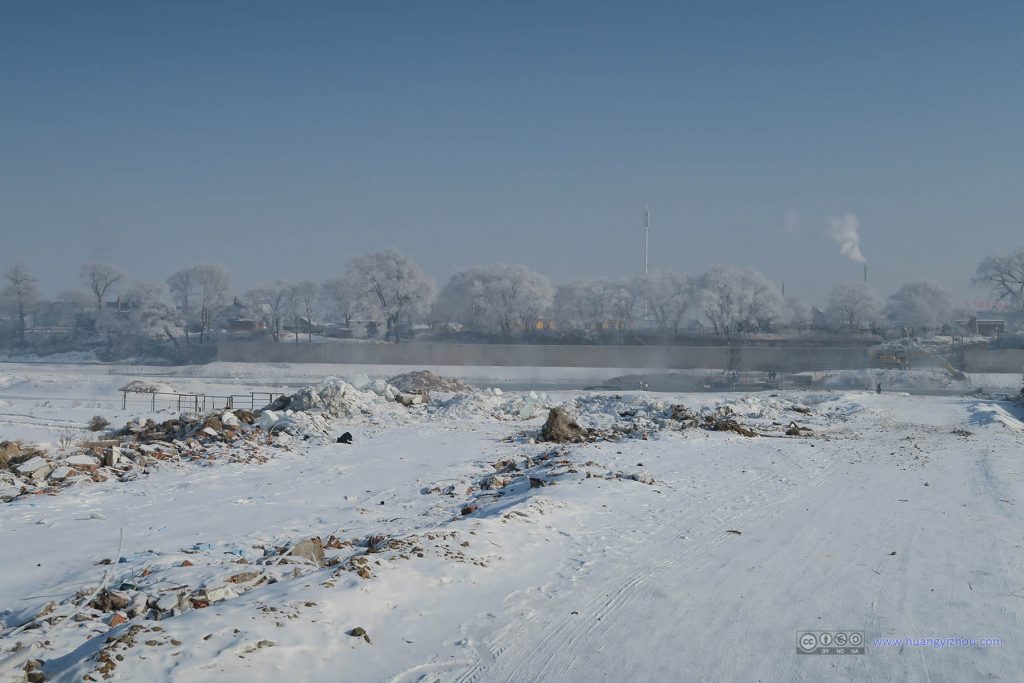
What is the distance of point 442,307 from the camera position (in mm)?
93875

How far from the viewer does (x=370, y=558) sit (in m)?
7.16

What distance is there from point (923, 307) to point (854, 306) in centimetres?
740

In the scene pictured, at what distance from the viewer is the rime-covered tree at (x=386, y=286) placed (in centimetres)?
8462

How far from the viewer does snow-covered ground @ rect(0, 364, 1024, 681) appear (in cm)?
543

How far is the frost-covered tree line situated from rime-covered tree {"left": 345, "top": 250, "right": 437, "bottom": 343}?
111 mm

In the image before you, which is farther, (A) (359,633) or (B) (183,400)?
(B) (183,400)

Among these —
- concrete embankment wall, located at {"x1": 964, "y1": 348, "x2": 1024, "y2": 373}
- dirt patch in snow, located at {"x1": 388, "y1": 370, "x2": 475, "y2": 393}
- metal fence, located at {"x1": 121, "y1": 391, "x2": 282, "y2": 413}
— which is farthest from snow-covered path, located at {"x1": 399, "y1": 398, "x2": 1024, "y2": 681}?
concrete embankment wall, located at {"x1": 964, "y1": 348, "x2": 1024, "y2": 373}

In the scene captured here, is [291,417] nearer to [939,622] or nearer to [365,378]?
[365,378]

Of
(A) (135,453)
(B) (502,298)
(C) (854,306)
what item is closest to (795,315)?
(C) (854,306)

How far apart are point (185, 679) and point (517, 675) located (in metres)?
2.15

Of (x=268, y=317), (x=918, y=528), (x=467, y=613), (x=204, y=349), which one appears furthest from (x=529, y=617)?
(x=268, y=317)

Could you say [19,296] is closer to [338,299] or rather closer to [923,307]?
[338,299]

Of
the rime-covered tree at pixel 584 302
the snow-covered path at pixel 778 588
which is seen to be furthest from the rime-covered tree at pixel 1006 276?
the snow-covered path at pixel 778 588

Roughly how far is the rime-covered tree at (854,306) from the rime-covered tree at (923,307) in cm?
269
